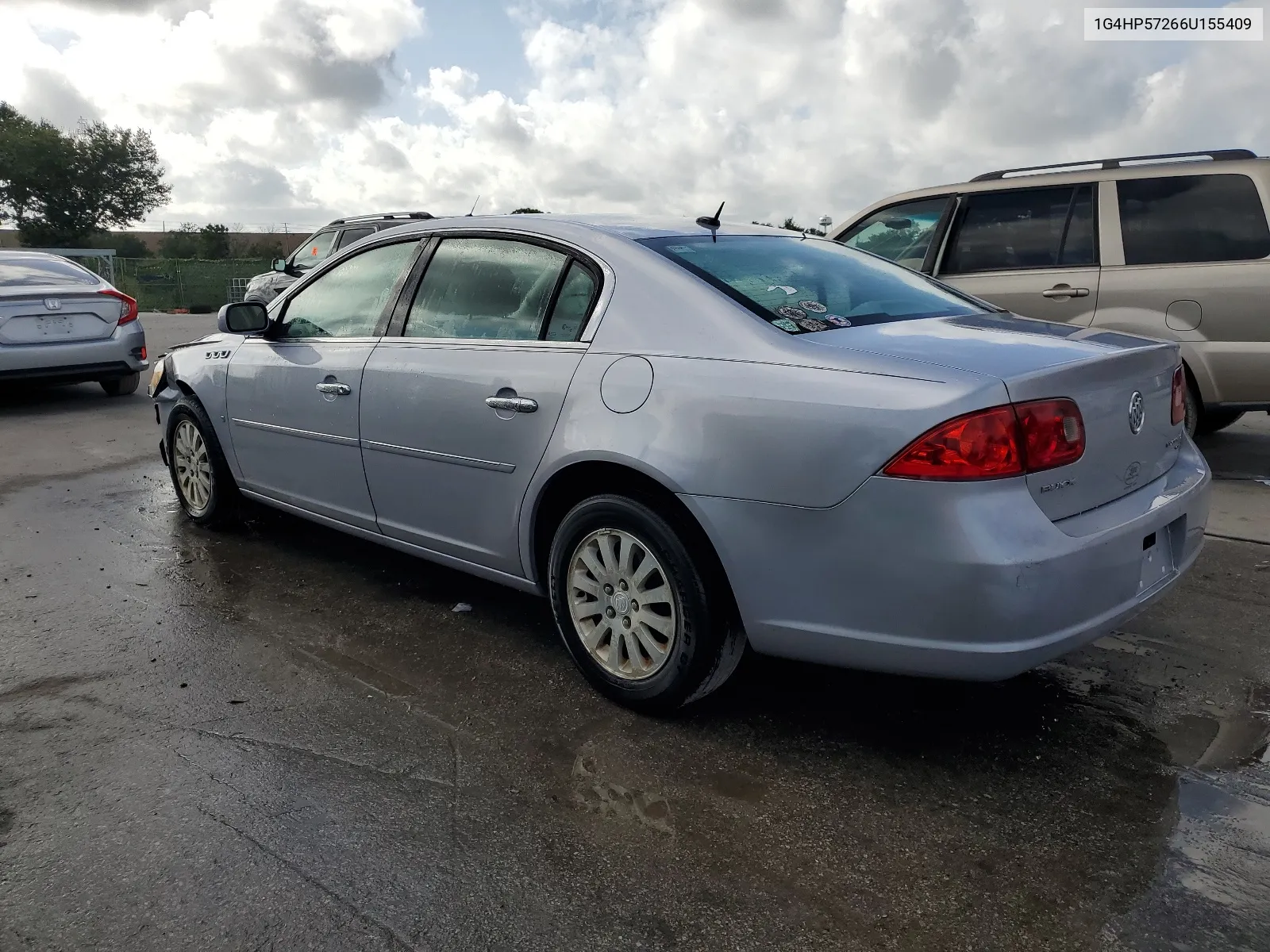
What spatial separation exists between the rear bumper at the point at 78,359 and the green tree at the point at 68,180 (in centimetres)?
5735

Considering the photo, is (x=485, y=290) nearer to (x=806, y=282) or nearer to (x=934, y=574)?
(x=806, y=282)

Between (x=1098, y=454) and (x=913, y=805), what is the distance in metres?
1.09

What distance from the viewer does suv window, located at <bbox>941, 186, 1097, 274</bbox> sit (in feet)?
22.2

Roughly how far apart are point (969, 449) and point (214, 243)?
252ft

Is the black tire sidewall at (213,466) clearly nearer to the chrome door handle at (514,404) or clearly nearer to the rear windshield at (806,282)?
the chrome door handle at (514,404)

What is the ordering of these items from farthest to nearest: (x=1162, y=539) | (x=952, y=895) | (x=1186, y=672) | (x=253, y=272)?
(x=253, y=272), (x=1186, y=672), (x=1162, y=539), (x=952, y=895)

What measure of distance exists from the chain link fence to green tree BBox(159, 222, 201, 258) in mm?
36178

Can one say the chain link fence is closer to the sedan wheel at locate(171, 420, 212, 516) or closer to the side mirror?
the sedan wheel at locate(171, 420, 212, 516)

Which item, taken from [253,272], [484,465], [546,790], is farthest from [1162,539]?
[253,272]

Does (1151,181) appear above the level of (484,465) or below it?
above

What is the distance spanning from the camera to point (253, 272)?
35.8 m

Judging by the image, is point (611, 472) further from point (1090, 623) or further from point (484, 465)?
point (1090, 623)

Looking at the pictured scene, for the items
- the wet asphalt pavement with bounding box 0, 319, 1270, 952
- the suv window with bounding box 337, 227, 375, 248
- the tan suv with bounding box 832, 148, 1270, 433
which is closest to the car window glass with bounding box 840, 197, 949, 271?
the tan suv with bounding box 832, 148, 1270, 433

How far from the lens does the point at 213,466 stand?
537 centimetres
